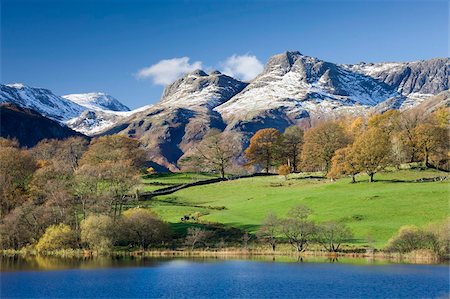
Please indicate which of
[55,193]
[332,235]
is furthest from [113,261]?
[332,235]

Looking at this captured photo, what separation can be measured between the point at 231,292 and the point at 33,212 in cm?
5255

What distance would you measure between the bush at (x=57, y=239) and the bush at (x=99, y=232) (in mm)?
3663

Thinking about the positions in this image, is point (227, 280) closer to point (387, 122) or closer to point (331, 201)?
point (331, 201)

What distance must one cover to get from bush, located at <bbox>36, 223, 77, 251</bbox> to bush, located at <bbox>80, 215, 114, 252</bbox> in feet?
12.0

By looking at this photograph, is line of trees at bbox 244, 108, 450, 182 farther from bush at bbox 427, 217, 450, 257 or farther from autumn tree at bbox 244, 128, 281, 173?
bush at bbox 427, 217, 450, 257

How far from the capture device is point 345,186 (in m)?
116

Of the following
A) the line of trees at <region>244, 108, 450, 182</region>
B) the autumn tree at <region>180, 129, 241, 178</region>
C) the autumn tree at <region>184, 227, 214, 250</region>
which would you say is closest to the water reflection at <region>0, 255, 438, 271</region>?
the autumn tree at <region>184, 227, 214, 250</region>

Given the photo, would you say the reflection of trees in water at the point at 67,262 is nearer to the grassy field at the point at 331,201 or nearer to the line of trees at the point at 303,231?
the line of trees at the point at 303,231

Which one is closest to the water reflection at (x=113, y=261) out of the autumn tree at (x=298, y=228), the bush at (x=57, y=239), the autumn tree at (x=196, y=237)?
the autumn tree at (x=298, y=228)

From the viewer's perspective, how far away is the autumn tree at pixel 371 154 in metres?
117

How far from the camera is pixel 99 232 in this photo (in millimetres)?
87688

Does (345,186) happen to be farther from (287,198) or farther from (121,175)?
(121,175)

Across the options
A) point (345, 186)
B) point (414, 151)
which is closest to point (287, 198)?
point (345, 186)

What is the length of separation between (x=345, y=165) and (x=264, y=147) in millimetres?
44163
